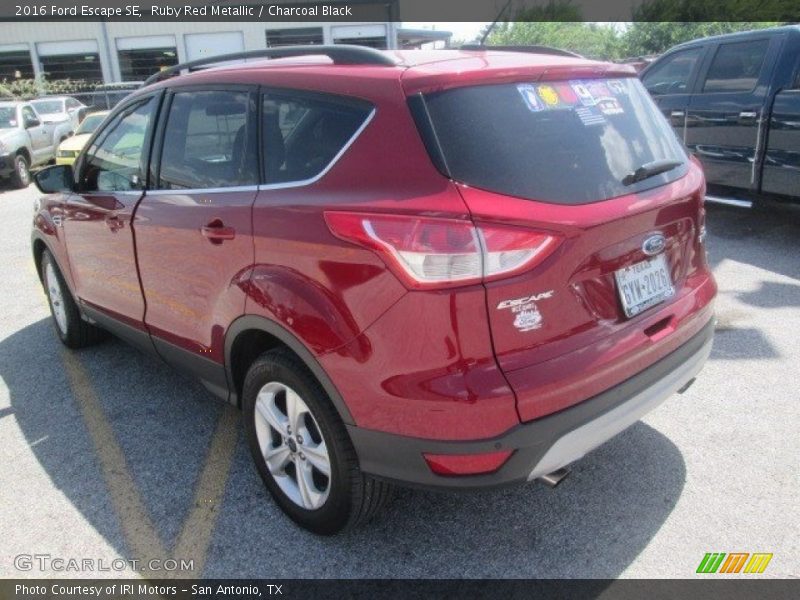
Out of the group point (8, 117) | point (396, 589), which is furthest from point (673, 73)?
point (8, 117)

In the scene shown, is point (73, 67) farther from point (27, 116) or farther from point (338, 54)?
point (338, 54)

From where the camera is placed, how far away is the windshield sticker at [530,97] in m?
2.30

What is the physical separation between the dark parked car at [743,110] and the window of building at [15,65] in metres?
35.6

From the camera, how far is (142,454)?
339cm

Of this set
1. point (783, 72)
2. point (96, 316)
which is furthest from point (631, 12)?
point (96, 316)

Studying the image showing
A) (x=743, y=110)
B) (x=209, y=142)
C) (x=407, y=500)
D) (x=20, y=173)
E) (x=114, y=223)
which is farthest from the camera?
(x=20, y=173)

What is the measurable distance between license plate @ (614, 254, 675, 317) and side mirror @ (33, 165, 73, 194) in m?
3.36

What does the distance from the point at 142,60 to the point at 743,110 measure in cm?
3410

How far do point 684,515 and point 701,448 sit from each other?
1.75 ft

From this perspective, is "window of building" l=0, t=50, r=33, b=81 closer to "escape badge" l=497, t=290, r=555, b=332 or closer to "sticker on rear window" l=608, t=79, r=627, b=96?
"sticker on rear window" l=608, t=79, r=627, b=96

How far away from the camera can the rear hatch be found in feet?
6.78

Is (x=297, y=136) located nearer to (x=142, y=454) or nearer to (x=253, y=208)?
(x=253, y=208)

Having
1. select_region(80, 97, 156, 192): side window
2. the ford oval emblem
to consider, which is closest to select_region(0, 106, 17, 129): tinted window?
select_region(80, 97, 156, 192): side window

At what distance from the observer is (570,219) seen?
213 centimetres
